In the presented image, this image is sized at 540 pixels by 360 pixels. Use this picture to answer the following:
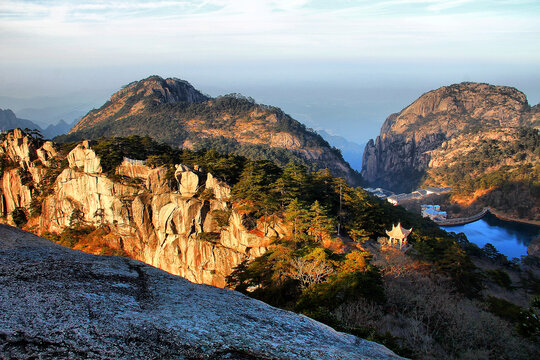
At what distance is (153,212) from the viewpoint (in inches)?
987

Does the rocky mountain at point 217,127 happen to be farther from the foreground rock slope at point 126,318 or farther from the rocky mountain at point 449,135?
the foreground rock slope at point 126,318

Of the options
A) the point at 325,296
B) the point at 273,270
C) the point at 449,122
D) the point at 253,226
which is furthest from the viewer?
the point at 449,122

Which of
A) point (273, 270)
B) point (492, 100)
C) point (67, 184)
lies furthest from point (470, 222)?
point (492, 100)

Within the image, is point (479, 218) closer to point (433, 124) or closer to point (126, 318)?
point (126, 318)

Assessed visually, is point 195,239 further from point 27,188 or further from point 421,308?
point 27,188

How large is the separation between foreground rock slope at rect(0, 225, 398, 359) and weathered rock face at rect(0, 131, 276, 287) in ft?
46.5

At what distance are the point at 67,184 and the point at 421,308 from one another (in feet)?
102

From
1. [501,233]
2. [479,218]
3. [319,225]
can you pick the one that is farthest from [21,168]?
[479,218]

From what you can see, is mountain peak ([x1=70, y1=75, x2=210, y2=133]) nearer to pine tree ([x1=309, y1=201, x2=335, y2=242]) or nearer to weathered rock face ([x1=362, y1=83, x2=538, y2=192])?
weathered rock face ([x1=362, y1=83, x2=538, y2=192])

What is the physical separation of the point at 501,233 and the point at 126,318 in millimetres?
61763

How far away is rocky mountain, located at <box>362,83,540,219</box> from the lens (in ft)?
282

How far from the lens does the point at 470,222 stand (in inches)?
2143

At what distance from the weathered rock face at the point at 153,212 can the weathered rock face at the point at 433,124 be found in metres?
91.4

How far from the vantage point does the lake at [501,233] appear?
44928mm
